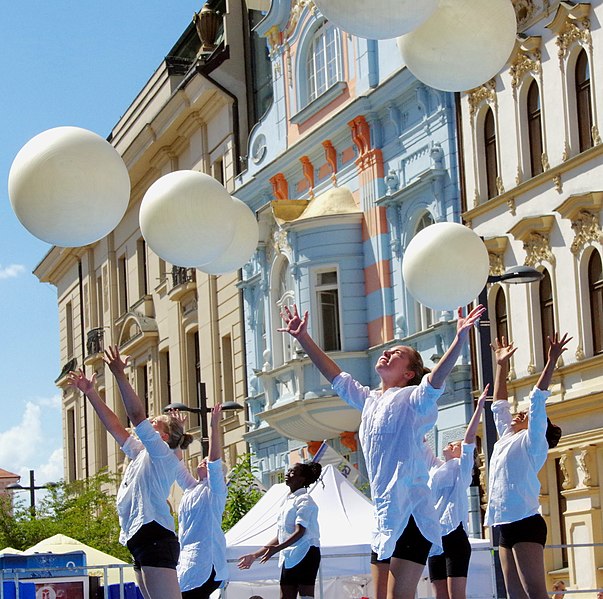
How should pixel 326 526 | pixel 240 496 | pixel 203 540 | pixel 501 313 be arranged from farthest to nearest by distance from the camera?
pixel 240 496
pixel 501 313
pixel 326 526
pixel 203 540

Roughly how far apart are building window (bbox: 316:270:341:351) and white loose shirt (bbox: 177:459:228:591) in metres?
17.8

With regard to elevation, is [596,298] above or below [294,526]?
above

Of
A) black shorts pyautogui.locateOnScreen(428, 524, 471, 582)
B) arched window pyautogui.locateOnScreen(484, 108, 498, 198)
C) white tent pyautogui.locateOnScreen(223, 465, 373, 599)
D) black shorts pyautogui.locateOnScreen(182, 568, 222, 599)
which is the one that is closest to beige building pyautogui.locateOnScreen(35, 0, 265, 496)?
arched window pyautogui.locateOnScreen(484, 108, 498, 198)

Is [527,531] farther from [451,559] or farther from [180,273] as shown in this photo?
[180,273]

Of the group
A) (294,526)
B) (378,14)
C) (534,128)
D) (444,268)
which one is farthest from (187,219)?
(534,128)

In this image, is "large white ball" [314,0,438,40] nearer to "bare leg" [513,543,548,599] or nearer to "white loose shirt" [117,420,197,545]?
"white loose shirt" [117,420,197,545]

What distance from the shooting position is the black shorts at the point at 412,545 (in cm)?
792

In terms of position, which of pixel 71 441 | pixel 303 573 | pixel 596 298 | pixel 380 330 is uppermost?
pixel 71 441

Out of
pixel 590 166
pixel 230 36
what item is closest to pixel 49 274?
pixel 230 36

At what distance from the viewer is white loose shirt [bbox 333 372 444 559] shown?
7.98 meters

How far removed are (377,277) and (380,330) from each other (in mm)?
1009

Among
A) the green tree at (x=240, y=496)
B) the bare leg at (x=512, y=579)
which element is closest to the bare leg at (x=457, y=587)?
the bare leg at (x=512, y=579)

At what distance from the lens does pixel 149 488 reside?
9.65 metres

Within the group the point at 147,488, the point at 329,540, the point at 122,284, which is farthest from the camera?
the point at 122,284
